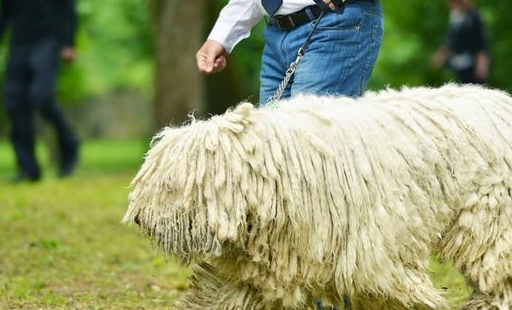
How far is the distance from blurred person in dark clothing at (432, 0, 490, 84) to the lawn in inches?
276

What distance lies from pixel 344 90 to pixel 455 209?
81 cm

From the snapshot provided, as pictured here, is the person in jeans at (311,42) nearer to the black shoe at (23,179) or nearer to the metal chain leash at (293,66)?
the metal chain leash at (293,66)

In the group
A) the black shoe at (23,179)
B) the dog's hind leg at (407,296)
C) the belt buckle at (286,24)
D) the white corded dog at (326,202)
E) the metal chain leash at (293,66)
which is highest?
the belt buckle at (286,24)

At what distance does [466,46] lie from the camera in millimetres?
17000

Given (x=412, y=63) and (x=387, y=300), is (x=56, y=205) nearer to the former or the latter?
(x=387, y=300)

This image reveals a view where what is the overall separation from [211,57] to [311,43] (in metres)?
0.50

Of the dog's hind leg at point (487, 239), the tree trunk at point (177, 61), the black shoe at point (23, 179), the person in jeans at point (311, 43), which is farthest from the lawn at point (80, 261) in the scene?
the tree trunk at point (177, 61)

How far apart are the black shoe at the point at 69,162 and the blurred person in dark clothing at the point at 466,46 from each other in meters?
5.99

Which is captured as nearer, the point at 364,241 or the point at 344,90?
the point at 364,241

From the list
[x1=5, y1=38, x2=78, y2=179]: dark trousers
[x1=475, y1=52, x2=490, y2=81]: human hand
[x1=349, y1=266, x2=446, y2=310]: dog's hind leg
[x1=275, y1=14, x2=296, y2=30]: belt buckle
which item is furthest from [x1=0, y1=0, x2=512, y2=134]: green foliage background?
[x1=349, y1=266, x2=446, y2=310]: dog's hind leg

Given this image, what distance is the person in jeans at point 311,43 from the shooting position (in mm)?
5434

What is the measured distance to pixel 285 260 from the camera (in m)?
4.82

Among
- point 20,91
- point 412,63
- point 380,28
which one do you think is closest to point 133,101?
point 412,63

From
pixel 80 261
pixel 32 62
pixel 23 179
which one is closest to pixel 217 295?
pixel 80 261
